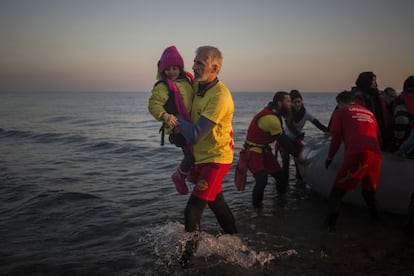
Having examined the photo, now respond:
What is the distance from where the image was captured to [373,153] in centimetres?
493

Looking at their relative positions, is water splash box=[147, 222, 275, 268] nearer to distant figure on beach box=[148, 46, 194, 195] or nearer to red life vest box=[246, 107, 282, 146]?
distant figure on beach box=[148, 46, 194, 195]

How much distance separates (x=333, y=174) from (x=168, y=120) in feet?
12.7

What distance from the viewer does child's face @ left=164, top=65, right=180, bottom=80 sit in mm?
3725

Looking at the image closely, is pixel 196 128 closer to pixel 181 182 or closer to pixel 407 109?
pixel 181 182

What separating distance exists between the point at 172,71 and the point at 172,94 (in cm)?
27

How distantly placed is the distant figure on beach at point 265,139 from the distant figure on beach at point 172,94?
253 centimetres

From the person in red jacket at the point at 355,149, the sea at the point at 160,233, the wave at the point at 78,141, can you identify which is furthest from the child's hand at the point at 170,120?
the wave at the point at 78,141

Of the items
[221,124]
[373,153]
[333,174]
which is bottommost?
[333,174]

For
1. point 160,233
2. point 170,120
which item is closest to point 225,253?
point 160,233

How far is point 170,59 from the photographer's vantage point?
12.1 ft

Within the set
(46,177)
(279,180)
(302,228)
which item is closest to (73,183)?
(46,177)

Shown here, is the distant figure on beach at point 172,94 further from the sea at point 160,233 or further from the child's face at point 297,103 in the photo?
the child's face at point 297,103

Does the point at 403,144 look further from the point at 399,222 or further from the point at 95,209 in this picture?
the point at 95,209

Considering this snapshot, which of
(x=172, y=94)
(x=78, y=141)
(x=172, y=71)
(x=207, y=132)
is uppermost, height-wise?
(x=172, y=71)
